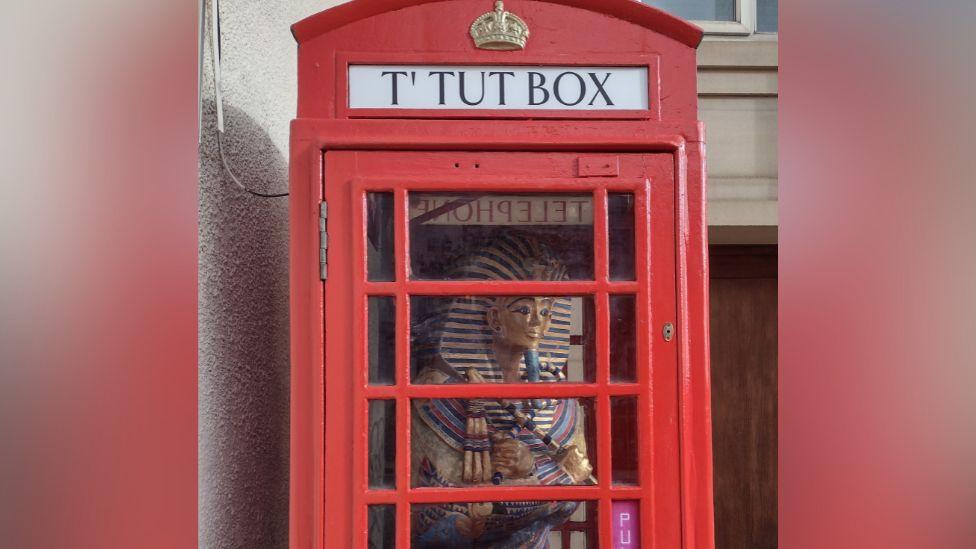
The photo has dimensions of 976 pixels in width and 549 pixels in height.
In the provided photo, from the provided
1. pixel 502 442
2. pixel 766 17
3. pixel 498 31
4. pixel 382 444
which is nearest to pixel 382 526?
pixel 382 444

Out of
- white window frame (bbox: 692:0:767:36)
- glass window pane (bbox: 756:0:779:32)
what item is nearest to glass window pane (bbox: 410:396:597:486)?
white window frame (bbox: 692:0:767:36)

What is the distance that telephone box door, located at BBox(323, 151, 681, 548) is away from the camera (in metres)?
1.56

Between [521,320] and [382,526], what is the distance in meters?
0.50

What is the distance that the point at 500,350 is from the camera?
1644 mm

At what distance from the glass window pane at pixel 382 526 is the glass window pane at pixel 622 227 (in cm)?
65

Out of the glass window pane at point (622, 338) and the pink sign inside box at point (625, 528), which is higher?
the glass window pane at point (622, 338)

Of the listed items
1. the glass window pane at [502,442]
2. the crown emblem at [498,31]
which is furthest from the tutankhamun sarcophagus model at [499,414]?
the crown emblem at [498,31]

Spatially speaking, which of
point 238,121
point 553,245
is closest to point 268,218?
point 238,121

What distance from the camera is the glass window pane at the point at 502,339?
1.60 metres

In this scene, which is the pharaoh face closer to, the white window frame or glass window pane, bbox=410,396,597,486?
glass window pane, bbox=410,396,597,486

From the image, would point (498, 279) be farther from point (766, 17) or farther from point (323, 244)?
point (766, 17)

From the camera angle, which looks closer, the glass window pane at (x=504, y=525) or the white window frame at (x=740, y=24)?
the glass window pane at (x=504, y=525)

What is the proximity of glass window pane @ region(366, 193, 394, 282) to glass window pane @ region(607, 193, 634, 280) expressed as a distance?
0.45 metres

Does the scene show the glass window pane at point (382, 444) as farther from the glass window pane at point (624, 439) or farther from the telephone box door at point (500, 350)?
the glass window pane at point (624, 439)
